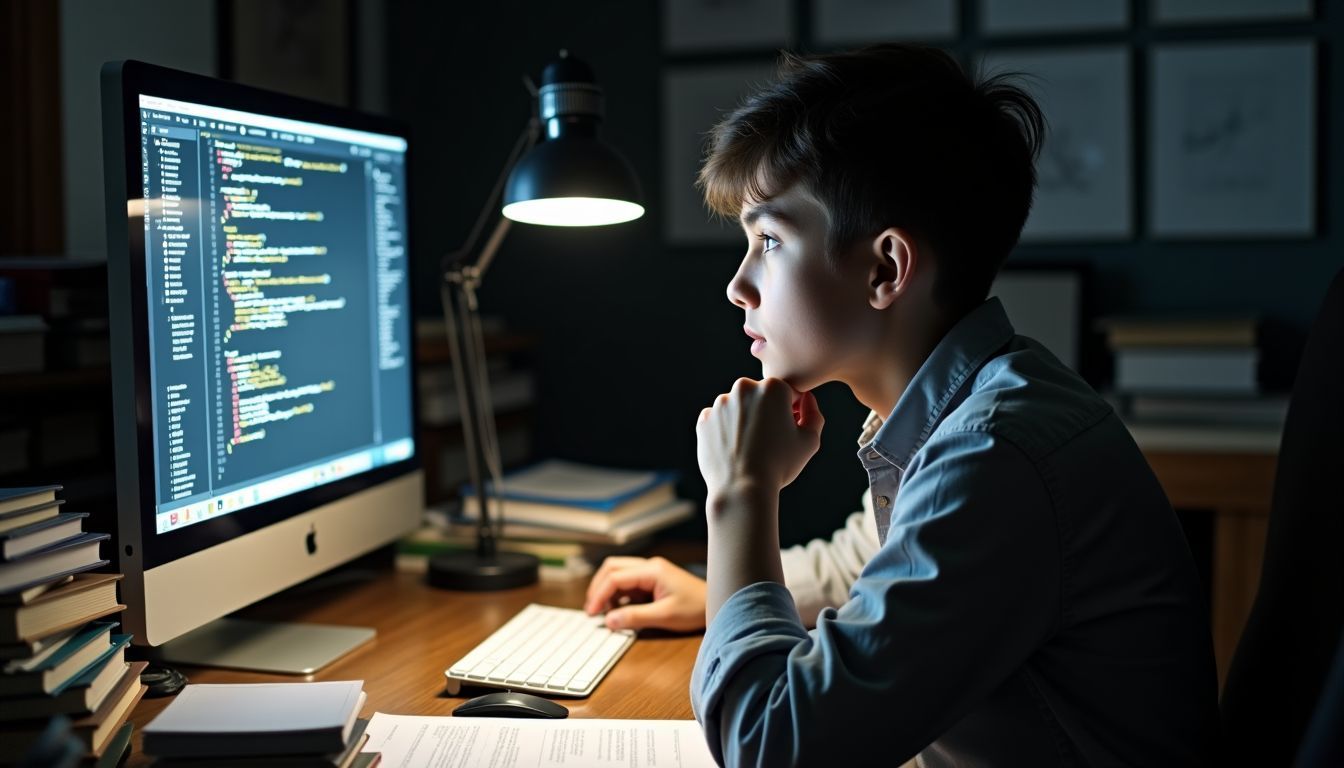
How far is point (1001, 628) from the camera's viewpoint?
81 centimetres

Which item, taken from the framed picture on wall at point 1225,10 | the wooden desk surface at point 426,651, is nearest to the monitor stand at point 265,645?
the wooden desk surface at point 426,651

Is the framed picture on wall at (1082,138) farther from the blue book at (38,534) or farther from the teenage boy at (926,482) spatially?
the blue book at (38,534)

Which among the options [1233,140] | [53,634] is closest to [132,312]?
[53,634]

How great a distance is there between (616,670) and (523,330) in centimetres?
144

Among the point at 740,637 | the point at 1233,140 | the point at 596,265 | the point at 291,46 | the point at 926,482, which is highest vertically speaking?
the point at 291,46

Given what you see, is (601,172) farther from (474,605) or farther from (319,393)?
(474,605)

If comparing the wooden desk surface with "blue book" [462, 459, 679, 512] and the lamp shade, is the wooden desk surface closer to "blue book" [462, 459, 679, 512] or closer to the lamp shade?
"blue book" [462, 459, 679, 512]

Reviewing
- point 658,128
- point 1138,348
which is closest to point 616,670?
point 1138,348

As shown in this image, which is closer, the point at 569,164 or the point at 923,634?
the point at 923,634

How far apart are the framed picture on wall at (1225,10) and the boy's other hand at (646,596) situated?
1.51 m

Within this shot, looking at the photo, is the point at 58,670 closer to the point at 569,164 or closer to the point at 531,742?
the point at 531,742

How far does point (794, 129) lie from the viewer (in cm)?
103

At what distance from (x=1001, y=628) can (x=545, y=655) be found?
20.0 inches

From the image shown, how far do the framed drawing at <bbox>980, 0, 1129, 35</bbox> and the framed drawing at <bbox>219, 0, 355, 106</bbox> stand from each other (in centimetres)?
126
